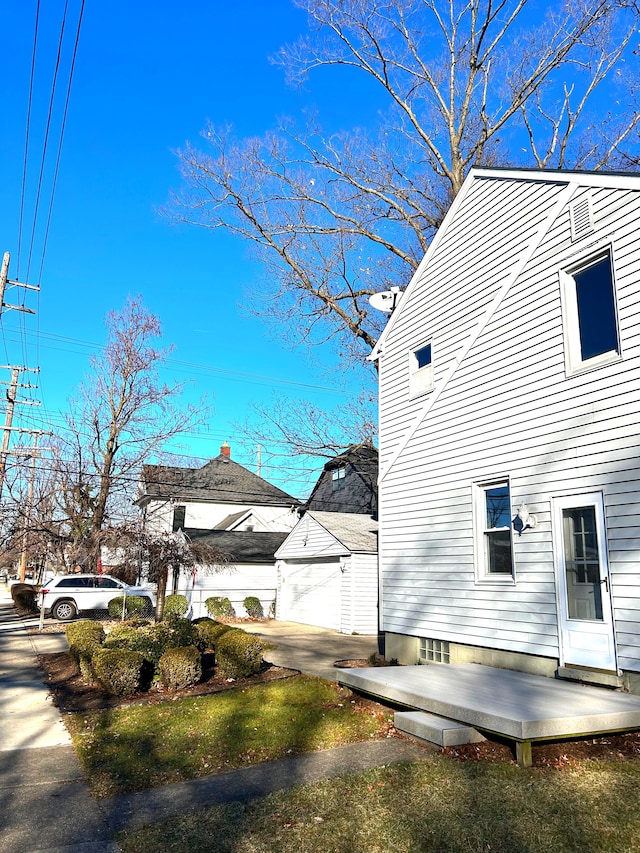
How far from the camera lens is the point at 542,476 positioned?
7.64 metres

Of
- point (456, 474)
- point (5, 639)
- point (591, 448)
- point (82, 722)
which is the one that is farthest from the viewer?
point (5, 639)

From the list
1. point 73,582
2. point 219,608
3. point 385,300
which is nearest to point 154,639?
point 385,300

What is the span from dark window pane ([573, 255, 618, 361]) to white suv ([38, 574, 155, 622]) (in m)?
16.9

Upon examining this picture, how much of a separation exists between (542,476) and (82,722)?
635 centimetres

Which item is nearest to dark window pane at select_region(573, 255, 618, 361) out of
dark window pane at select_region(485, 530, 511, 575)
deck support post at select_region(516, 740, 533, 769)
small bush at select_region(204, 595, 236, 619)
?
dark window pane at select_region(485, 530, 511, 575)

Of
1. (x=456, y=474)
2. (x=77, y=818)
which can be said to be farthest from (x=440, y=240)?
(x=77, y=818)

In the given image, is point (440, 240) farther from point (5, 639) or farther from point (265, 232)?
point (5, 639)

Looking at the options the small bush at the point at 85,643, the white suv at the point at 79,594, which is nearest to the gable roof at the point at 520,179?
the small bush at the point at 85,643

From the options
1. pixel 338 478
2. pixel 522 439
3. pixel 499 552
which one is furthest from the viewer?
pixel 338 478

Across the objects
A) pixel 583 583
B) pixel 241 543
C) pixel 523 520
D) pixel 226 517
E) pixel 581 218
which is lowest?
pixel 583 583

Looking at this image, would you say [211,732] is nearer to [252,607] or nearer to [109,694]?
[109,694]

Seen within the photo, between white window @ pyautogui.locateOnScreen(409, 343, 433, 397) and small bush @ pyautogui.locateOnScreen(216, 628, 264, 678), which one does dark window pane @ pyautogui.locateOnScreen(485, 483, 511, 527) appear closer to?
white window @ pyautogui.locateOnScreen(409, 343, 433, 397)

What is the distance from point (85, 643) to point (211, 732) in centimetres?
433

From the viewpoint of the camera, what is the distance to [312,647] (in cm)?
1420
